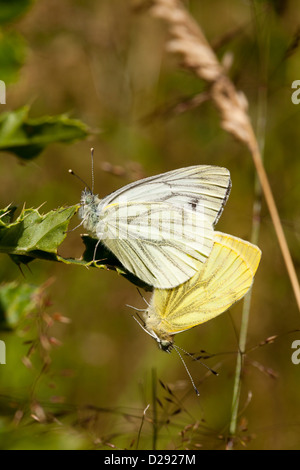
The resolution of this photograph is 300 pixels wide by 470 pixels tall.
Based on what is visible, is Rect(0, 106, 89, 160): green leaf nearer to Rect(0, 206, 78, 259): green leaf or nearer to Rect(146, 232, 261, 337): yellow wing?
Rect(0, 206, 78, 259): green leaf

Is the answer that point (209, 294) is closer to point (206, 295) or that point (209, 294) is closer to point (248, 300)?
point (206, 295)

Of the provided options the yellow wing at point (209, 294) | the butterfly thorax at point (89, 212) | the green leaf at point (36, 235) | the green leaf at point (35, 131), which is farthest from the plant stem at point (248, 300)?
the green leaf at point (35, 131)

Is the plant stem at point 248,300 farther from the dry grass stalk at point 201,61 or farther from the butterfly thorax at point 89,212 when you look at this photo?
the butterfly thorax at point 89,212

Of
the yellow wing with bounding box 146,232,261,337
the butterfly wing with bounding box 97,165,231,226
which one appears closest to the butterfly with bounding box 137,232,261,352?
the yellow wing with bounding box 146,232,261,337

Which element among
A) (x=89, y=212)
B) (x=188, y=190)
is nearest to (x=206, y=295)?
(x=188, y=190)
